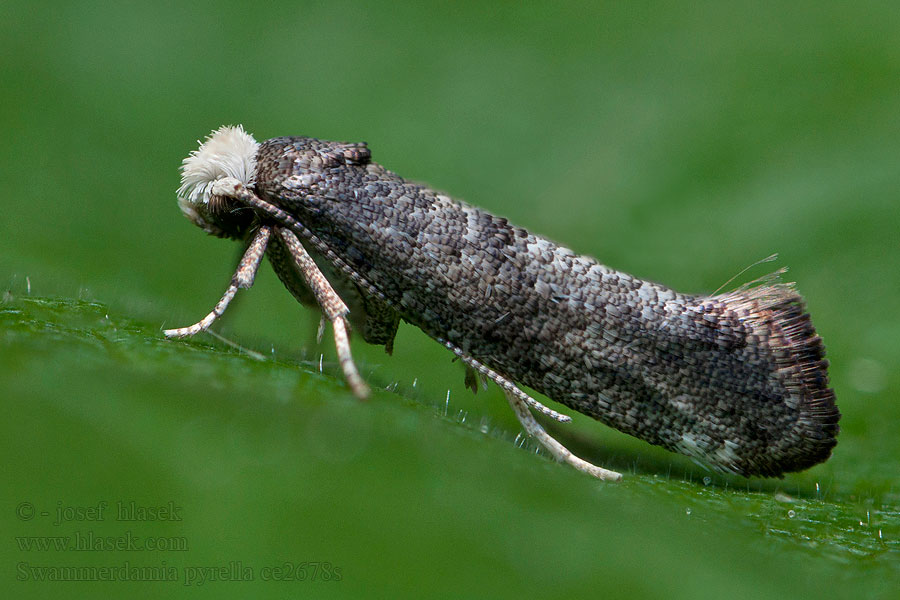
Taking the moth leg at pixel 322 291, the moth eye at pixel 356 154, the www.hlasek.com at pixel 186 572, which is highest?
the moth eye at pixel 356 154

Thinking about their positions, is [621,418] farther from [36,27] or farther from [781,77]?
[36,27]

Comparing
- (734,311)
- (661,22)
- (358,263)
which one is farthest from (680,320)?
(661,22)

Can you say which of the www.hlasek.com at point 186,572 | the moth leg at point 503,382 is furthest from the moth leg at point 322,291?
the www.hlasek.com at point 186,572

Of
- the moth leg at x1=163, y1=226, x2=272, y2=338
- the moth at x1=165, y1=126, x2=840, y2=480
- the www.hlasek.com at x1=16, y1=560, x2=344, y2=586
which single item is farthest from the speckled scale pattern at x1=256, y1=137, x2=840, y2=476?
the www.hlasek.com at x1=16, y1=560, x2=344, y2=586

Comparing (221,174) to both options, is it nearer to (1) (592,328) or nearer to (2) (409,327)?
(1) (592,328)

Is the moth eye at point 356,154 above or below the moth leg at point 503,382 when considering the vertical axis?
above

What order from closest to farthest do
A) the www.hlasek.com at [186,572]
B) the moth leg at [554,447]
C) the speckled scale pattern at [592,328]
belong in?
the www.hlasek.com at [186,572] → the moth leg at [554,447] → the speckled scale pattern at [592,328]

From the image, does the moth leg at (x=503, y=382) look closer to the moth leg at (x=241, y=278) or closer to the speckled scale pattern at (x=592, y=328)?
the speckled scale pattern at (x=592, y=328)
